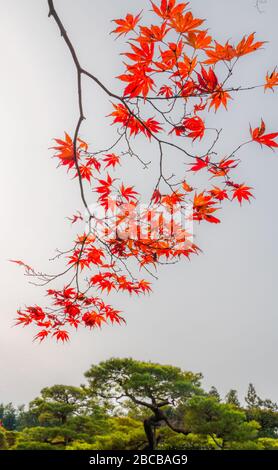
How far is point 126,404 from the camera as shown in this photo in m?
13.4

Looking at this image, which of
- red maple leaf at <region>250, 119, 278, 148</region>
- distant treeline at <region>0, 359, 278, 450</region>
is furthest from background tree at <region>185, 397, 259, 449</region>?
red maple leaf at <region>250, 119, 278, 148</region>

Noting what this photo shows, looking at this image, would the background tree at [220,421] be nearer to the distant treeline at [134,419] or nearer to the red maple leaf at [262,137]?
the distant treeline at [134,419]

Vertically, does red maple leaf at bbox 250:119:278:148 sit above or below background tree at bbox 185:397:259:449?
above

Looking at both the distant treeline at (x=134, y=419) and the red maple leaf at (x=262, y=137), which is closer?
the red maple leaf at (x=262, y=137)

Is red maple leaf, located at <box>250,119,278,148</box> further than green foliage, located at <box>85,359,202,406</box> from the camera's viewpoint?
No

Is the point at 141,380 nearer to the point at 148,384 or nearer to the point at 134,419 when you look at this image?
the point at 148,384

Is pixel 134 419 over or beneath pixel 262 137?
beneath

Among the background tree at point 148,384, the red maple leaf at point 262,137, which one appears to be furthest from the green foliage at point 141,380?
the red maple leaf at point 262,137

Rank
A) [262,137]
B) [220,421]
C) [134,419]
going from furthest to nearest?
[134,419]
[220,421]
[262,137]

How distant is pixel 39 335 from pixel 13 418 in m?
41.3

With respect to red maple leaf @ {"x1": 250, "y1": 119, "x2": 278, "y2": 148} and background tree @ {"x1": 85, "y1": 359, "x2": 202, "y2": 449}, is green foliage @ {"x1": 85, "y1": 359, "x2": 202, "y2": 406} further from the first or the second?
red maple leaf @ {"x1": 250, "y1": 119, "x2": 278, "y2": 148}

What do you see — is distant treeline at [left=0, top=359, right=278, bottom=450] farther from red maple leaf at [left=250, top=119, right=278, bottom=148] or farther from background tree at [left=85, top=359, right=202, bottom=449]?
red maple leaf at [left=250, top=119, right=278, bottom=148]

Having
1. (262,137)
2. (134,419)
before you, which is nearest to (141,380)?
(134,419)

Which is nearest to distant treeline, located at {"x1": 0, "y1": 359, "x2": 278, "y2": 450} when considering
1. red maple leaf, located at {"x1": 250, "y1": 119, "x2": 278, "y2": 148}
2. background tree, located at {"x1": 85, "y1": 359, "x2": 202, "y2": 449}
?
background tree, located at {"x1": 85, "y1": 359, "x2": 202, "y2": 449}
